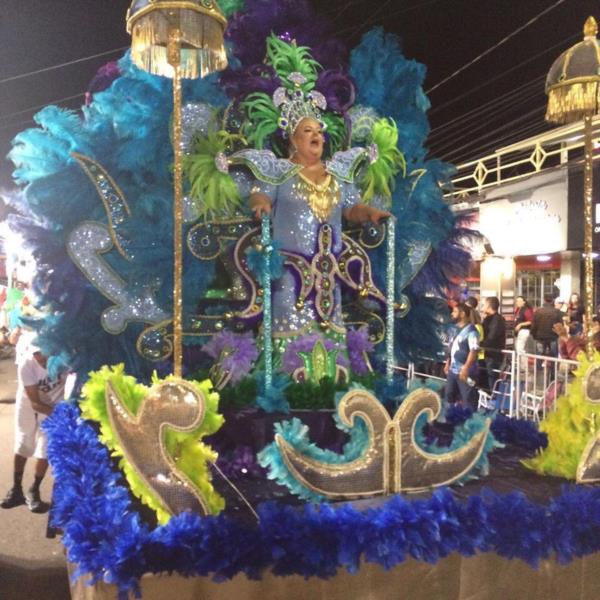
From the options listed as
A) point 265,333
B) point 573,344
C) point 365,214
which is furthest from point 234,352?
point 573,344

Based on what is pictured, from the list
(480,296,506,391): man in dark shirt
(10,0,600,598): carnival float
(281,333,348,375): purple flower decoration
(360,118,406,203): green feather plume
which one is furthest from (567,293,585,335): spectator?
(281,333,348,375): purple flower decoration

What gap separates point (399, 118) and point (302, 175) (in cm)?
97

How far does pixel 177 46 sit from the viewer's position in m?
2.61

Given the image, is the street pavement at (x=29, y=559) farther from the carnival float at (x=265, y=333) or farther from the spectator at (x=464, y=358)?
the spectator at (x=464, y=358)

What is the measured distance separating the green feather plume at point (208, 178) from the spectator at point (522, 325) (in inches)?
195

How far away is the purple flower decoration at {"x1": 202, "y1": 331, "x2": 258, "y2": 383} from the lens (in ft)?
11.5

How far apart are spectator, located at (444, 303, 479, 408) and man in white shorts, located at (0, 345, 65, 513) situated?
383 centimetres

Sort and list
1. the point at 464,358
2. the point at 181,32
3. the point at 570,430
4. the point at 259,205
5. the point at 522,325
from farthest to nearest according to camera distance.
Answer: the point at 522,325, the point at 464,358, the point at 259,205, the point at 570,430, the point at 181,32

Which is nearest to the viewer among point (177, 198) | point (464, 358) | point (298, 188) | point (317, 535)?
point (317, 535)

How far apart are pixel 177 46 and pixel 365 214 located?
1626 millimetres

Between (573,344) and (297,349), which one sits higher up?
(297,349)

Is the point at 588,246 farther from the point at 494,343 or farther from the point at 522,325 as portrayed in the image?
the point at 522,325

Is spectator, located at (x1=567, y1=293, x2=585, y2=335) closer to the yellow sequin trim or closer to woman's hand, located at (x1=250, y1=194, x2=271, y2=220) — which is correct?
the yellow sequin trim

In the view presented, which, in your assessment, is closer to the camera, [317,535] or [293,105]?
[317,535]
